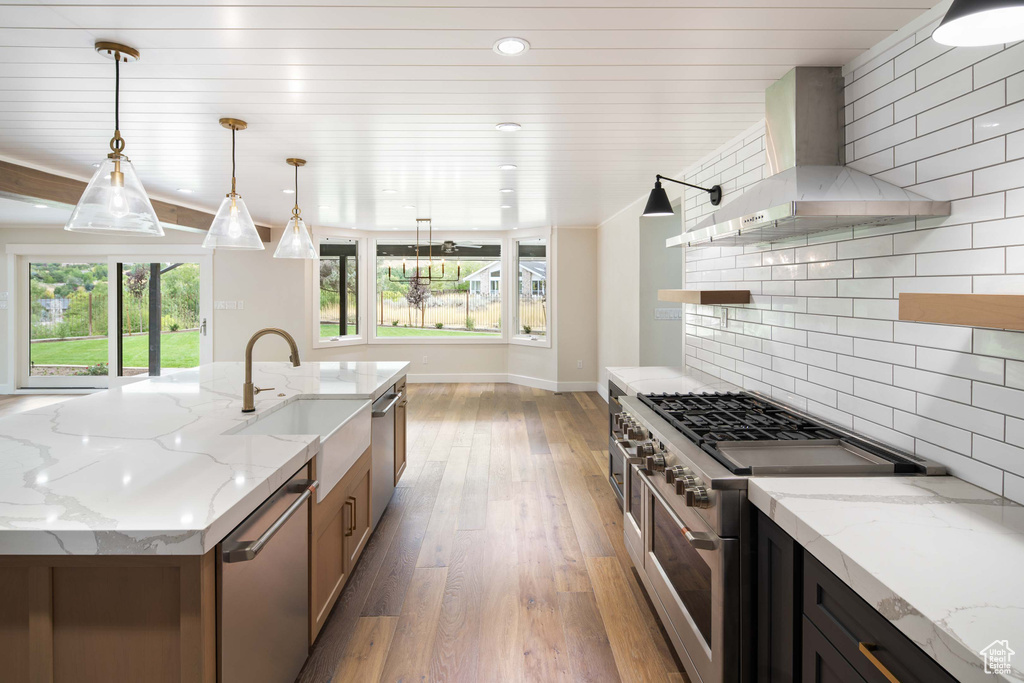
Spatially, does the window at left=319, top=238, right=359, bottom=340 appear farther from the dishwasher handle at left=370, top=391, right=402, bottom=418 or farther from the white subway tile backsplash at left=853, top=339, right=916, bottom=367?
the white subway tile backsplash at left=853, top=339, right=916, bottom=367

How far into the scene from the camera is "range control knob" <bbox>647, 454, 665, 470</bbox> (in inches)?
80.0

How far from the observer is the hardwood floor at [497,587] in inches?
82.7

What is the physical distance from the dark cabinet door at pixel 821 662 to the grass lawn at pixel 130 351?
8254 millimetres

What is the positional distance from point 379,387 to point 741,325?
2.06 meters

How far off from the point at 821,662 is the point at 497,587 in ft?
5.39

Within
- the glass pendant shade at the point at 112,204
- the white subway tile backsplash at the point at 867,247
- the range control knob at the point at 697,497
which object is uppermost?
the glass pendant shade at the point at 112,204

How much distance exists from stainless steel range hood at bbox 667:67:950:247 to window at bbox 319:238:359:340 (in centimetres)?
662

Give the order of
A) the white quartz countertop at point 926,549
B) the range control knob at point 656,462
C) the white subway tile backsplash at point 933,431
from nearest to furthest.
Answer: the white quartz countertop at point 926,549 → the white subway tile backsplash at point 933,431 → the range control knob at point 656,462

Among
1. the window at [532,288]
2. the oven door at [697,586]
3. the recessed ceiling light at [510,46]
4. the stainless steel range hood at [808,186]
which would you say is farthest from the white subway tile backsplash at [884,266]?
the window at [532,288]

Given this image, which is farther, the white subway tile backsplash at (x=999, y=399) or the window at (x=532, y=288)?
the window at (x=532, y=288)

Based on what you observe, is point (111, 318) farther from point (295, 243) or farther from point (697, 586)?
point (697, 586)

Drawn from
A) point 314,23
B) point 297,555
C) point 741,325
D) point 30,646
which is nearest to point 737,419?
point 741,325

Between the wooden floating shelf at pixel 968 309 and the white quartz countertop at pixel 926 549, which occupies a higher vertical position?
the wooden floating shelf at pixel 968 309

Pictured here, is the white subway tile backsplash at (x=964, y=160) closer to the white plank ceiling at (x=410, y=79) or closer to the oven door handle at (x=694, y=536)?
the white plank ceiling at (x=410, y=79)
